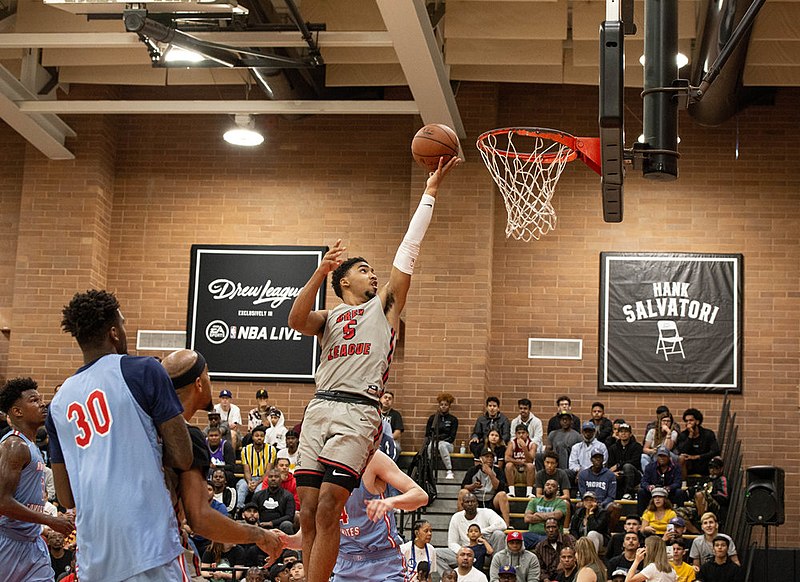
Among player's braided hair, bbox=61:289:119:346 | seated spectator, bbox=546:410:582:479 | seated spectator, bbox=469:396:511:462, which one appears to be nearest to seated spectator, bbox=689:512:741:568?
seated spectator, bbox=546:410:582:479

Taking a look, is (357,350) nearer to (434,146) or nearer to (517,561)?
(434,146)

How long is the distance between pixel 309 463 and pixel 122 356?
90.3 inches

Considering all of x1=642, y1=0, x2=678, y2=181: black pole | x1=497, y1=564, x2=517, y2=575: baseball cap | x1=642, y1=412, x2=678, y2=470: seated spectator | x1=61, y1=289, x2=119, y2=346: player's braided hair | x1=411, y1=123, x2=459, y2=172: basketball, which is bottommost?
x1=497, y1=564, x2=517, y2=575: baseball cap

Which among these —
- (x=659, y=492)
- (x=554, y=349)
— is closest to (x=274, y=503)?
(x=659, y=492)

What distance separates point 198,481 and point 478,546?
10694 millimetres

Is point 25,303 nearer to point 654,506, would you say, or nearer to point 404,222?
point 404,222

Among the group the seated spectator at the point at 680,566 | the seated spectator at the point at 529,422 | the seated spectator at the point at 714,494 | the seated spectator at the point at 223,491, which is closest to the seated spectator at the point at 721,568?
the seated spectator at the point at 680,566

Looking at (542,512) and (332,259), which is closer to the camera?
(332,259)

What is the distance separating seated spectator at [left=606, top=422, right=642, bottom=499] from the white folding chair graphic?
6.76 feet

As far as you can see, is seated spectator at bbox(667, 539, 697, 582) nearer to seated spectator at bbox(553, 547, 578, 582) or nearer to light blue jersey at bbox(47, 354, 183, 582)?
seated spectator at bbox(553, 547, 578, 582)

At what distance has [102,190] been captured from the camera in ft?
64.8

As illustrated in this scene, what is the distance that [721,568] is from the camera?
1379cm

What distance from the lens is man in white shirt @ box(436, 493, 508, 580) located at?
14852mm

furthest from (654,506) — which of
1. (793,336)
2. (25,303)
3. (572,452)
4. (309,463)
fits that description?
(25,303)
